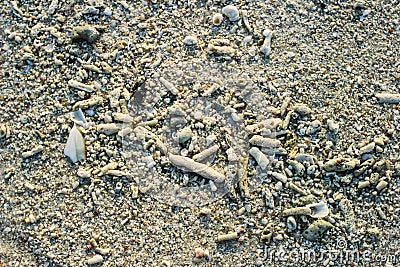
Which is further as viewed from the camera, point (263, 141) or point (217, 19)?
point (217, 19)

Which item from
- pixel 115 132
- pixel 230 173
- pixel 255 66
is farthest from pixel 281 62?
pixel 115 132

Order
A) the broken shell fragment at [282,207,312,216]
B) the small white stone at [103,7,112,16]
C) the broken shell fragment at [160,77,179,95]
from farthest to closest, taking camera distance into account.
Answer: the small white stone at [103,7,112,16] → the broken shell fragment at [160,77,179,95] → the broken shell fragment at [282,207,312,216]

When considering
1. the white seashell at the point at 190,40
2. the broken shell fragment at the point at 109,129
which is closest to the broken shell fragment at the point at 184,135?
the broken shell fragment at the point at 109,129

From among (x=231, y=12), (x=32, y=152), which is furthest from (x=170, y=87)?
(x=32, y=152)

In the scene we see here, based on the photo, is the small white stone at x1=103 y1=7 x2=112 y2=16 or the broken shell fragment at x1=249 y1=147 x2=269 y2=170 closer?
the broken shell fragment at x1=249 y1=147 x2=269 y2=170

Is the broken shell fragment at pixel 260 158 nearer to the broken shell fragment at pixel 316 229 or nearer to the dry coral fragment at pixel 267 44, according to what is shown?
the broken shell fragment at pixel 316 229

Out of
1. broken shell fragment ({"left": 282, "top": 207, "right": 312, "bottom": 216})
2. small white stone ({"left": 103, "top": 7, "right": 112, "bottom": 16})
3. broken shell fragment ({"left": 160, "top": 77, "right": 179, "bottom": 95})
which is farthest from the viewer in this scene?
small white stone ({"left": 103, "top": 7, "right": 112, "bottom": 16})

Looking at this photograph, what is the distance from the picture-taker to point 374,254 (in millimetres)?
2441

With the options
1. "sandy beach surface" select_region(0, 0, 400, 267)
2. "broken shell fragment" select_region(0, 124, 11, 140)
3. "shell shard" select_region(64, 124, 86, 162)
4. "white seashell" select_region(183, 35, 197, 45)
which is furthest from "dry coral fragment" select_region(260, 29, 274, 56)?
"broken shell fragment" select_region(0, 124, 11, 140)

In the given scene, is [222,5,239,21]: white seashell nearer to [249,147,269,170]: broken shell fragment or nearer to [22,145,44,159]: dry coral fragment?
[249,147,269,170]: broken shell fragment

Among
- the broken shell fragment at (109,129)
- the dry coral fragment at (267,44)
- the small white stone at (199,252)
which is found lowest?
the small white stone at (199,252)

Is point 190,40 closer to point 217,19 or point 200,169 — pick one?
point 217,19

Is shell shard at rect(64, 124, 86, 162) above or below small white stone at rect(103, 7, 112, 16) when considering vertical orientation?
below

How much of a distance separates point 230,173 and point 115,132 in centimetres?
57
